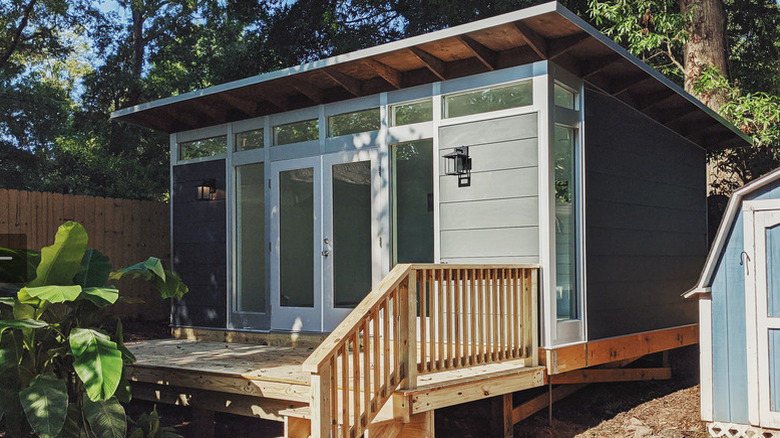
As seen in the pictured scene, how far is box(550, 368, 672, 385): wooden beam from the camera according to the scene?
639 centimetres

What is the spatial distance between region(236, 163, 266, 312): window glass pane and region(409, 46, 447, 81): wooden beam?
2484mm

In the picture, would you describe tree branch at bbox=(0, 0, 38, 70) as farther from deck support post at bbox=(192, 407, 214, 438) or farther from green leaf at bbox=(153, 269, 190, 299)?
deck support post at bbox=(192, 407, 214, 438)

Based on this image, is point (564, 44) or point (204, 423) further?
point (204, 423)

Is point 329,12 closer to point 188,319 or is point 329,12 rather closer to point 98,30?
point 98,30

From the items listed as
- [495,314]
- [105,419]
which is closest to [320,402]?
[105,419]

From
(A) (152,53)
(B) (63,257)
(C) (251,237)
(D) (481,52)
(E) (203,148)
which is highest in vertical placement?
(A) (152,53)

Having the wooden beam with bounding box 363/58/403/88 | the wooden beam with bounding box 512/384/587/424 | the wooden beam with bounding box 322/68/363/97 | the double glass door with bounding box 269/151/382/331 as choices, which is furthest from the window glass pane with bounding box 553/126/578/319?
the wooden beam with bounding box 322/68/363/97

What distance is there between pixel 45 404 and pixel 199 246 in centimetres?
416

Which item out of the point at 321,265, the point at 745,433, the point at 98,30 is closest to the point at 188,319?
the point at 321,265

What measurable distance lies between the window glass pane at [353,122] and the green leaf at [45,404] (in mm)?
3570

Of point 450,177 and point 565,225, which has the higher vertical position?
point 450,177

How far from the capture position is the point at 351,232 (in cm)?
680

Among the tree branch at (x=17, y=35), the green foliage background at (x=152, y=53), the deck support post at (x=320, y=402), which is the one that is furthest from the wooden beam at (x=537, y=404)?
the tree branch at (x=17, y=35)

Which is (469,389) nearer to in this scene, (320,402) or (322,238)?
(320,402)
